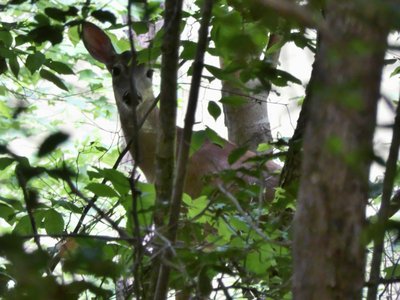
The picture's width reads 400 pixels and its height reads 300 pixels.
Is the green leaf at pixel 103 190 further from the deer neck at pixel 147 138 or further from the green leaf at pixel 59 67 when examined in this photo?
the deer neck at pixel 147 138

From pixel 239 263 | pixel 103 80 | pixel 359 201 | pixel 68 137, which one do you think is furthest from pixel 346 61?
pixel 103 80

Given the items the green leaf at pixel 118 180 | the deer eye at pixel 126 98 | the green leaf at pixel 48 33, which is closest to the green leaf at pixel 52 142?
the green leaf at pixel 48 33

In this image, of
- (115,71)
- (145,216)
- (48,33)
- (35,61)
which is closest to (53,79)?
(35,61)

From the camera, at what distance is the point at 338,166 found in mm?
1156

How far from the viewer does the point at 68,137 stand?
1333 millimetres

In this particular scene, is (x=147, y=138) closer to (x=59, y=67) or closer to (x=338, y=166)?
(x=59, y=67)

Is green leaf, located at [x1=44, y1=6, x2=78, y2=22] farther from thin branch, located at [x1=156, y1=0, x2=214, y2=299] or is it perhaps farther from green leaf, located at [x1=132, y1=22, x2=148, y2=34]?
green leaf, located at [x1=132, y1=22, x2=148, y2=34]

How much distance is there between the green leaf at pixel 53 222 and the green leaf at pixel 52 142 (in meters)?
0.86

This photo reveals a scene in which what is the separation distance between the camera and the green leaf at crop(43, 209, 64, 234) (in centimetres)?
217

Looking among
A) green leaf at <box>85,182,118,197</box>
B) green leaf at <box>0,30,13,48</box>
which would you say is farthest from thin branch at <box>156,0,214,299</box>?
green leaf at <box>0,30,13,48</box>

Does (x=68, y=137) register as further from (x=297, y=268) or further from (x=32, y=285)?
(x=297, y=268)

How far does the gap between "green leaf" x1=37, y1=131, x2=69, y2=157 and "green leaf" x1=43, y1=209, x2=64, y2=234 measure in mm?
858

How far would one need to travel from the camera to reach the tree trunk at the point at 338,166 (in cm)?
102

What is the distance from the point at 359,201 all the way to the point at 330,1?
0.31 metres
